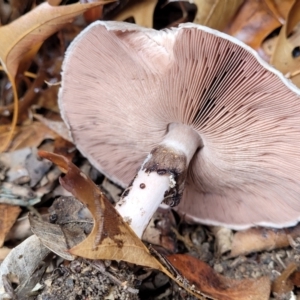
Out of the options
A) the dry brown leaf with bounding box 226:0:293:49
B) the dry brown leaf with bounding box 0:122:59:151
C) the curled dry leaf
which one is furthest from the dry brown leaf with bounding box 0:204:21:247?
the dry brown leaf with bounding box 226:0:293:49

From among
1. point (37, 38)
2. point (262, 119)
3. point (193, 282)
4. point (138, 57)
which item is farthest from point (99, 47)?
point (193, 282)

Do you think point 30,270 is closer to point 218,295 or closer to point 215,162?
point 218,295

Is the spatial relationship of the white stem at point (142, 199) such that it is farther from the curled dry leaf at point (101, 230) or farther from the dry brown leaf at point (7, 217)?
the dry brown leaf at point (7, 217)

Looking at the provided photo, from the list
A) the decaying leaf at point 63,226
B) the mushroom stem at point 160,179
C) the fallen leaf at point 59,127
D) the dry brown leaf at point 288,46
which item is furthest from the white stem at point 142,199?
the dry brown leaf at point 288,46

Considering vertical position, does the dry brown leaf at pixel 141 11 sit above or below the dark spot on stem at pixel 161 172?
above

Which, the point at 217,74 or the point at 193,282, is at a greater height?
the point at 217,74

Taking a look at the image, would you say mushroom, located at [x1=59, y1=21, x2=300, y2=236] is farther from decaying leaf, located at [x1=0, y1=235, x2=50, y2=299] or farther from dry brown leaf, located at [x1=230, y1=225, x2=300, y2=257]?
decaying leaf, located at [x1=0, y1=235, x2=50, y2=299]
